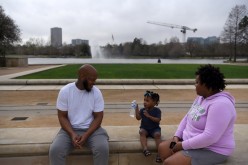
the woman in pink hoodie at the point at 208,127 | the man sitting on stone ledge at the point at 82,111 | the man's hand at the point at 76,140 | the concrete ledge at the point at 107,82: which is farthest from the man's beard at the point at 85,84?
the concrete ledge at the point at 107,82

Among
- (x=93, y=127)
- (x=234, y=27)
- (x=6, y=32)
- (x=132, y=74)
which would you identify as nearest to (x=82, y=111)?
(x=93, y=127)

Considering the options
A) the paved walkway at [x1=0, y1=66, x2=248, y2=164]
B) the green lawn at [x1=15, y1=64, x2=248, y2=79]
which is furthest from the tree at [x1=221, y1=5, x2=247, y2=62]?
the paved walkway at [x1=0, y1=66, x2=248, y2=164]

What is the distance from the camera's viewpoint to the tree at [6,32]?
3957 centimetres

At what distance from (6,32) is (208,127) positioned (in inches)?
1600

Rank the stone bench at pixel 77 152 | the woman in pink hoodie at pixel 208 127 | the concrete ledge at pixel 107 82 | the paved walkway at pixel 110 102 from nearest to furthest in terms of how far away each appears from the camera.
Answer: the woman in pink hoodie at pixel 208 127
the stone bench at pixel 77 152
the paved walkway at pixel 110 102
the concrete ledge at pixel 107 82

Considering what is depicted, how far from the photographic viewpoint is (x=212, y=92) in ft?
11.5

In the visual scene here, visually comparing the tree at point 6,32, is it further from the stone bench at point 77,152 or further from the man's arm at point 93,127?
the man's arm at point 93,127

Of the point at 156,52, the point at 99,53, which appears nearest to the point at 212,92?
the point at 99,53

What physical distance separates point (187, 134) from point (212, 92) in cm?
55

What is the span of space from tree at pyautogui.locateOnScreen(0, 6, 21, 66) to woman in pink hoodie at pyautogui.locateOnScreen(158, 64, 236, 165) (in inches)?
1490

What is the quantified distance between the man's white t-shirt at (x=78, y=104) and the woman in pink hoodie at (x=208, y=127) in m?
1.09

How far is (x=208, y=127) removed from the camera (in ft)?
10.8

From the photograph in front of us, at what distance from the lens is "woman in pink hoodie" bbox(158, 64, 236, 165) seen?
10.8ft

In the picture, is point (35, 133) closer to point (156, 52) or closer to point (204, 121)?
point (204, 121)
